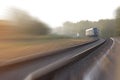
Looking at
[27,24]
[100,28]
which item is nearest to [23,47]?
[27,24]

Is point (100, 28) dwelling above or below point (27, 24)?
below

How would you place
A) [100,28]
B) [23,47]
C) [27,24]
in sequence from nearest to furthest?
[23,47]
[27,24]
[100,28]

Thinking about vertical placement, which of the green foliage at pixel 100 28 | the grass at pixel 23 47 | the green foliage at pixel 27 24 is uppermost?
the green foliage at pixel 27 24

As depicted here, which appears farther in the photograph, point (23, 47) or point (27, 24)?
point (27, 24)

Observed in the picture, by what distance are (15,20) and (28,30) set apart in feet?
9.21

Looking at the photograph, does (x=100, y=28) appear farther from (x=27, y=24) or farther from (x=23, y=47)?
(x=23, y=47)

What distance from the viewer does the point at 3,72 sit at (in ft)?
25.5

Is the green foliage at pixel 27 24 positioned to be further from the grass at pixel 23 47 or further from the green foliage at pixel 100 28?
the green foliage at pixel 100 28

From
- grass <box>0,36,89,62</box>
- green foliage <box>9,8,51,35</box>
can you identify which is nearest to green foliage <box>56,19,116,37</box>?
green foliage <box>9,8,51,35</box>

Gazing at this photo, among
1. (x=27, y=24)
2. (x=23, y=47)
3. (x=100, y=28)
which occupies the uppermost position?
(x=27, y=24)

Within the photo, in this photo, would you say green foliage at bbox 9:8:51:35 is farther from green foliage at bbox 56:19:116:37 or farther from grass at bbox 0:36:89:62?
green foliage at bbox 56:19:116:37

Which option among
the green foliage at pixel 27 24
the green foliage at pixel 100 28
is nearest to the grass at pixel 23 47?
the green foliage at pixel 27 24

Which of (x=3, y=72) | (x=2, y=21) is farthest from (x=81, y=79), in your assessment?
(x=2, y=21)

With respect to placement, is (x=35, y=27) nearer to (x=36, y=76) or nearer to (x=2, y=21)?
(x=2, y=21)
